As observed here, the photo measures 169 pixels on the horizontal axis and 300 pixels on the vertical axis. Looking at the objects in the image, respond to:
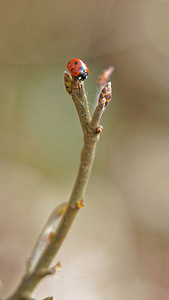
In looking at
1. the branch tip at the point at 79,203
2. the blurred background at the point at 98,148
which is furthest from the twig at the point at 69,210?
the blurred background at the point at 98,148

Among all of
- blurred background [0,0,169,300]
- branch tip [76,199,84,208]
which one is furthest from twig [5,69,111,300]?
blurred background [0,0,169,300]

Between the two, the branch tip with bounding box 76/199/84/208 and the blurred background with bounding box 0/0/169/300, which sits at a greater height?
the blurred background with bounding box 0/0/169/300

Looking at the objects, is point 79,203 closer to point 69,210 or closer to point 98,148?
point 69,210

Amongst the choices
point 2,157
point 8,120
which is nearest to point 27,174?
point 2,157

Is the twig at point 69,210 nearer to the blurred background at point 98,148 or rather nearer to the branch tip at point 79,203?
the branch tip at point 79,203

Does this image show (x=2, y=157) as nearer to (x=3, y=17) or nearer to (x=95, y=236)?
(x=95, y=236)

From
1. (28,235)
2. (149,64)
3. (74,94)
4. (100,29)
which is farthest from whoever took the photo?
(149,64)

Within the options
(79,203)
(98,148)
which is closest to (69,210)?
(79,203)

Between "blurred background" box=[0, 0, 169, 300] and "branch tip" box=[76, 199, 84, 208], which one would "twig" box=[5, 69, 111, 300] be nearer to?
"branch tip" box=[76, 199, 84, 208]
